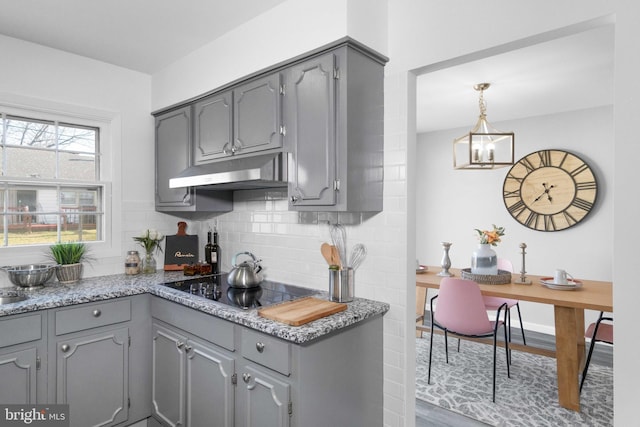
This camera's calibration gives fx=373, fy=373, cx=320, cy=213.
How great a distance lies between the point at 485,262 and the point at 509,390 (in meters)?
1.06

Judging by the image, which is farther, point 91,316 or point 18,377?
point 91,316

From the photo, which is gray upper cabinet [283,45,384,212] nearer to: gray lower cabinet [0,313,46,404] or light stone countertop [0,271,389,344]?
light stone countertop [0,271,389,344]

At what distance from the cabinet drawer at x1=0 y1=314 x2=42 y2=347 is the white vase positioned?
3268mm

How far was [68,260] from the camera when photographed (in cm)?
257

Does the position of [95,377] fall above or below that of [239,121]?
below

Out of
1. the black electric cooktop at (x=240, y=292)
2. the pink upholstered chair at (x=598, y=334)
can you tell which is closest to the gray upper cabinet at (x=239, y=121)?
the black electric cooktop at (x=240, y=292)

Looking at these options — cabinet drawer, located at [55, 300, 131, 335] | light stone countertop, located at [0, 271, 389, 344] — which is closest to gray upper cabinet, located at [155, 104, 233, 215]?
light stone countertop, located at [0, 271, 389, 344]

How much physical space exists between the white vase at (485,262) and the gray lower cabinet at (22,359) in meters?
3.27

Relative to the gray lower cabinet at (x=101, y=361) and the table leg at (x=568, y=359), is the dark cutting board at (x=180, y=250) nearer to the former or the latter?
the gray lower cabinet at (x=101, y=361)

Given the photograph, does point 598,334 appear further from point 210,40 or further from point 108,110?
point 108,110

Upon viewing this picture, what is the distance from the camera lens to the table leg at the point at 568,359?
268 cm

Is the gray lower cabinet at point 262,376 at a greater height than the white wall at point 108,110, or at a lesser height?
lesser

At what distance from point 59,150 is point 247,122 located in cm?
151

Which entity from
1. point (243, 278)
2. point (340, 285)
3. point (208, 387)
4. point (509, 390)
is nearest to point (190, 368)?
point (208, 387)
